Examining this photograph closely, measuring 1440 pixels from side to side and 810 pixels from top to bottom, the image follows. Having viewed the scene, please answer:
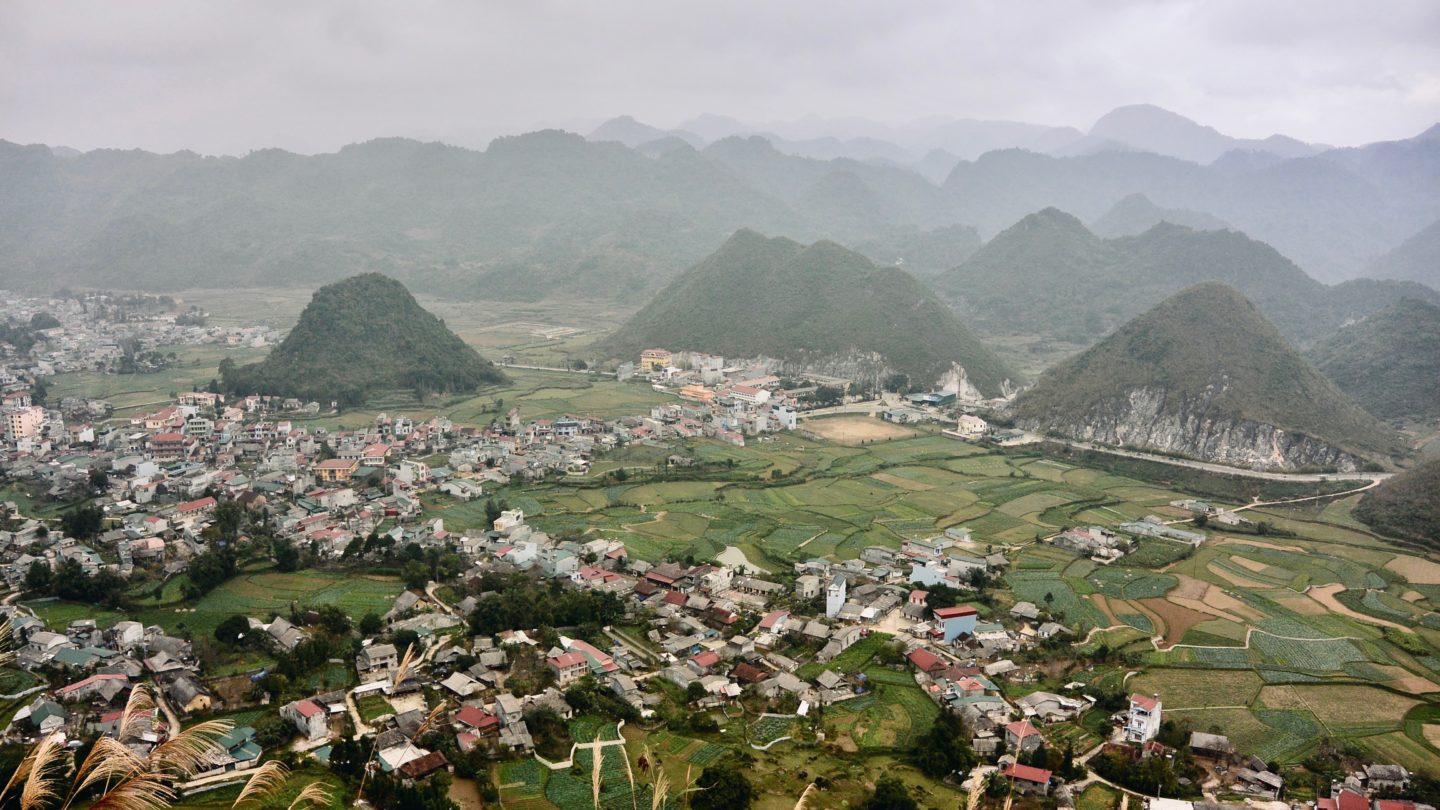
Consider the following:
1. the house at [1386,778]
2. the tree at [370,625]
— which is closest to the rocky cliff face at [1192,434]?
the house at [1386,778]

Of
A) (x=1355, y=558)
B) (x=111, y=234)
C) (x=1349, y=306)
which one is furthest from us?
(x=111, y=234)

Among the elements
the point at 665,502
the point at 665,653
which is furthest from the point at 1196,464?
the point at 665,653

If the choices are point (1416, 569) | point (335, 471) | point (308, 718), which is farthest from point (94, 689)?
point (1416, 569)

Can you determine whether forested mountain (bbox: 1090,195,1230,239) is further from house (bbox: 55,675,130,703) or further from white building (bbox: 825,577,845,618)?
house (bbox: 55,675,130,703)

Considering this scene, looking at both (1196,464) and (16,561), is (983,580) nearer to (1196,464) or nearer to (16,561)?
(1196,464)

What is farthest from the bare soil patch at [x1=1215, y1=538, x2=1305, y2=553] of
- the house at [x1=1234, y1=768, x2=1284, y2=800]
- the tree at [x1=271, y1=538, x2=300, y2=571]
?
the tree at [x1=271, y1=538, x2=300, y2=571]

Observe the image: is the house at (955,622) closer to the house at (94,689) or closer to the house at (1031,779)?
the house at (1031,779)
